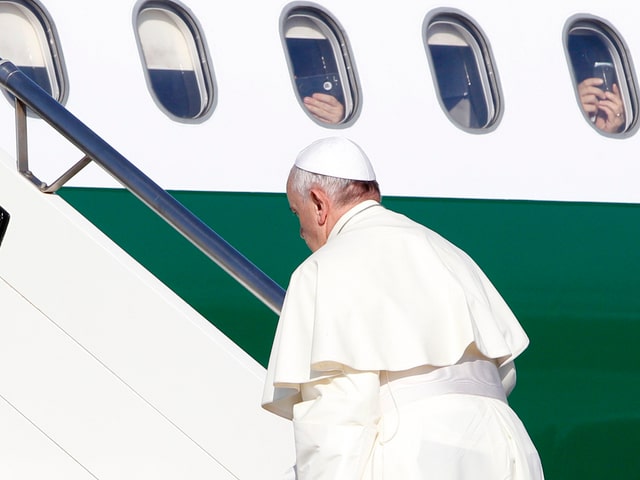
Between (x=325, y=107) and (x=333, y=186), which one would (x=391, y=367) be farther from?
(x=325, y=107)

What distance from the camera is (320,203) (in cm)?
263

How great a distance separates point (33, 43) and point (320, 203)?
249 centimetres

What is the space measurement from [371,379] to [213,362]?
40.4 inches

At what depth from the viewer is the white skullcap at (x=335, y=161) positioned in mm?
2625

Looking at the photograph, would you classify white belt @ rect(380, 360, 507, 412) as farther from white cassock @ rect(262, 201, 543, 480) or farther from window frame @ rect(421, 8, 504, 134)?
window frame @ rect(421, 8, 504, 134)

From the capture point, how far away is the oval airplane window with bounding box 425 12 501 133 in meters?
5.57

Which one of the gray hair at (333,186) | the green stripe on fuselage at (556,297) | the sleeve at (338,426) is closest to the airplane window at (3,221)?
the gray hair at (333,186)

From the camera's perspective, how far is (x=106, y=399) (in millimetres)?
3289

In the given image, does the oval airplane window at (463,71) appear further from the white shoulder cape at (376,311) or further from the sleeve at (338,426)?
the sleeve at (338,426)

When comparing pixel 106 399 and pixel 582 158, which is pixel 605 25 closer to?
pixel 582 158

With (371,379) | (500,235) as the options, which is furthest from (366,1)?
(371,379)

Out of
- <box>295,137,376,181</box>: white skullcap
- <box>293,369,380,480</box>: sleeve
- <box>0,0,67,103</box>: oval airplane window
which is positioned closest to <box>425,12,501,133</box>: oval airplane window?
<box>0,0,67,103</box>: oval airplane window

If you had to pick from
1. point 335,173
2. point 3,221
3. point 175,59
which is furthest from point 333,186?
point 175,59

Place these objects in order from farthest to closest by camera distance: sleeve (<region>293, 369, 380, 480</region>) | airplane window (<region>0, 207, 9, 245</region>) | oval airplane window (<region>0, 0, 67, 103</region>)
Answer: oval airplane window (<region>0, 0, 67, 103</region>) → airplane window (<region>0, 207, 9, 245</region>) → sleeve (<region>293, 369, 380, 480</region>)
